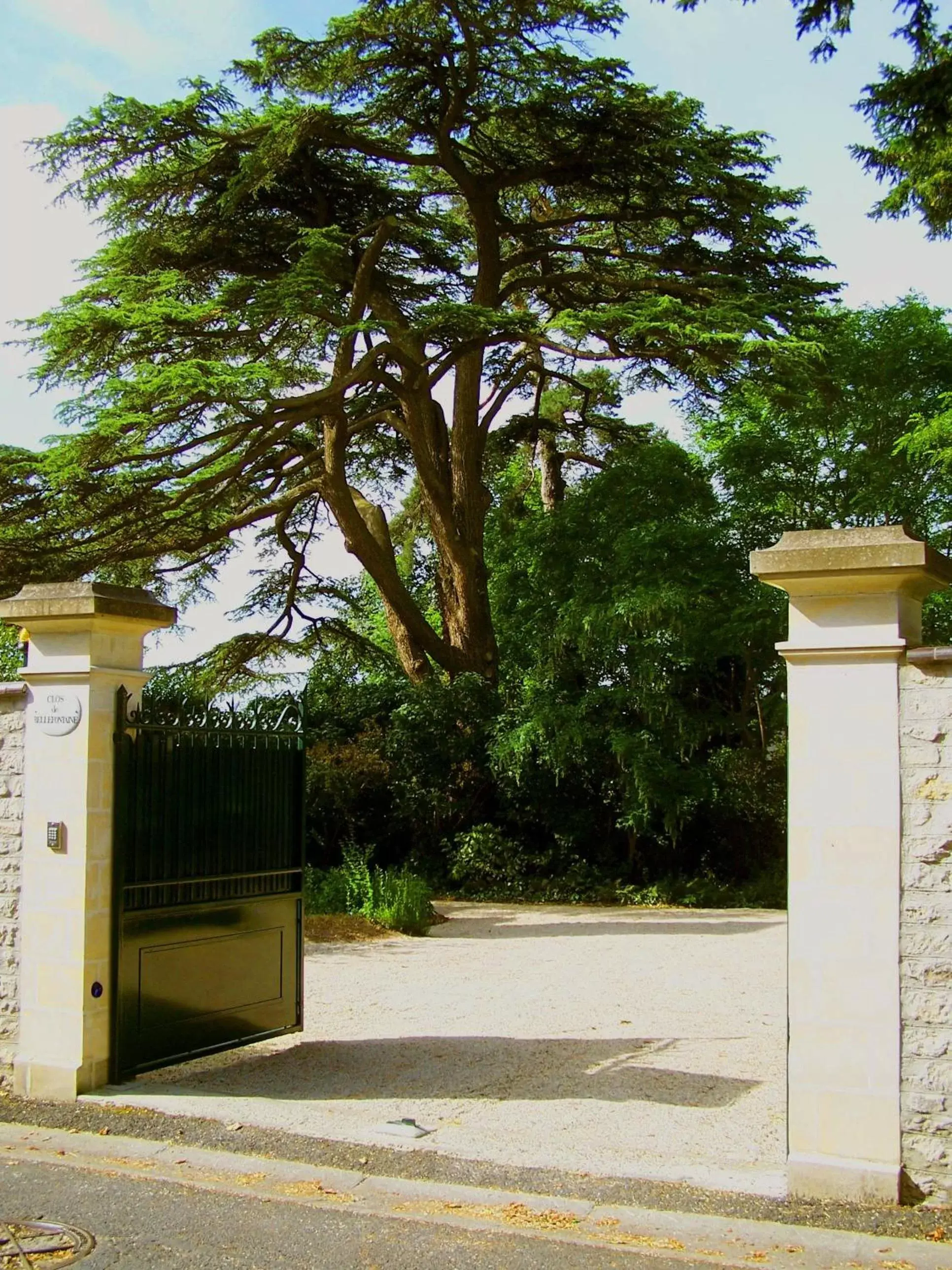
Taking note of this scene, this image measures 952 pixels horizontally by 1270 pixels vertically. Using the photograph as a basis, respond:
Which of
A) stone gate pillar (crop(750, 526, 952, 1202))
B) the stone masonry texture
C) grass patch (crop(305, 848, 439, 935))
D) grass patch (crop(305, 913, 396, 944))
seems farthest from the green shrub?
the stone masonry texture

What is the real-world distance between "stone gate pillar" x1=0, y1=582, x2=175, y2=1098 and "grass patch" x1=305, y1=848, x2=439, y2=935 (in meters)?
7.25

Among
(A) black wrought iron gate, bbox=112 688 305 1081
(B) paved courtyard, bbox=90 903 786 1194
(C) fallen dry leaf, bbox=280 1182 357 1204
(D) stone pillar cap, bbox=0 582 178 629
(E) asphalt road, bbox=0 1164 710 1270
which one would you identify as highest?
(D) stone pillar cap, bbox=0 582 178 629

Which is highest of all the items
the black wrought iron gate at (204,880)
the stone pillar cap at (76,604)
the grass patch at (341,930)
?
the stone pillar cap at (76,604)

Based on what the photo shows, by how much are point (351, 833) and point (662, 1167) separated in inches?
530

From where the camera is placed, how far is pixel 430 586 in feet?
87.2

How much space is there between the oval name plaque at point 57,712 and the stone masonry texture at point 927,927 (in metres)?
4.27

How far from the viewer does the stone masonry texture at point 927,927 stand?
16.5 feet

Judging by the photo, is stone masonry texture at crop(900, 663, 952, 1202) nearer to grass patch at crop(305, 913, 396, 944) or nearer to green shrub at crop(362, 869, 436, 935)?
grass patch at crop(305, 913, 396, 944)

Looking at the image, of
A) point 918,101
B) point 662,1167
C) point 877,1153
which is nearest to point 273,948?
point 662,1167

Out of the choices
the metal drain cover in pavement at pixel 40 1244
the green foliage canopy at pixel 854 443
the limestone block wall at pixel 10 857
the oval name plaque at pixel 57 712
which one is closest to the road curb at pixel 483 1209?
the metal drain cover in pavement at pixel 40 1244

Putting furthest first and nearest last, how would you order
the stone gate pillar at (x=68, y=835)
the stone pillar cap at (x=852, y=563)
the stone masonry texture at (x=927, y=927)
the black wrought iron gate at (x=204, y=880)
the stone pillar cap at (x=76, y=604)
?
the black wrought iron gate at (x=204, y=880) < the stone pillar cap at (x=76, y=604) < the stone gate pillar at (x=68, y=835) < the stone pillar cap at (x=852, y=563) < the stone masonry texture at (x=927, y=927)

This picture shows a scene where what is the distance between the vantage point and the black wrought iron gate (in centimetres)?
696

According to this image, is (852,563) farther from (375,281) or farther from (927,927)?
(375,281)

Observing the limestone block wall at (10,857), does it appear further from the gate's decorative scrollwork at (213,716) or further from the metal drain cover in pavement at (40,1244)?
the metal drain cover in pavement at (40,1244)
